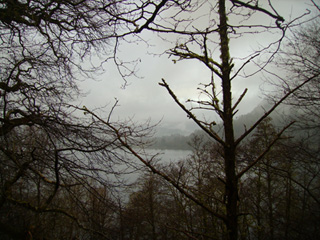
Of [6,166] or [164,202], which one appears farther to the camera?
[164,202]

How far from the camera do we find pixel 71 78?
3.49 meters

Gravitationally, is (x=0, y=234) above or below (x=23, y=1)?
below

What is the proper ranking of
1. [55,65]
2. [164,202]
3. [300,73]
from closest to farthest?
[55,65]
[300,73]
[164,202]

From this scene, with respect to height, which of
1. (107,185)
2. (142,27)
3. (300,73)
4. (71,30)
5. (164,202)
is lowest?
(164,202)

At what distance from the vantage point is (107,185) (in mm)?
2676

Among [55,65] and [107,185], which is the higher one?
[55,65]

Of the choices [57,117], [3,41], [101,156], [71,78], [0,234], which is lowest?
[0,234]

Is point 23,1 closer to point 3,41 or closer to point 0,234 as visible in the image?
point 3,41

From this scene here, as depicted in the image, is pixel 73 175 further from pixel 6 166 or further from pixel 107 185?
pixel 6 166

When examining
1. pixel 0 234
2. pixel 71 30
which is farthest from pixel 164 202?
pixel 71 30

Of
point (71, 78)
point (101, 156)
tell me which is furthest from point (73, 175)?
point (71, 78)

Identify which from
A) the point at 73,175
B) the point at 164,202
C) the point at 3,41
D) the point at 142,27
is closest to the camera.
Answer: the point at 142,27

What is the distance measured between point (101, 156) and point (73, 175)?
1.62 feet

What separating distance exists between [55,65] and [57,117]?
1.32 metres
